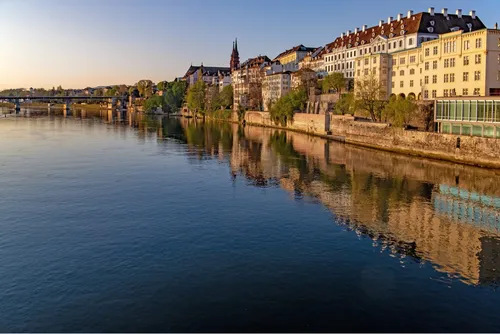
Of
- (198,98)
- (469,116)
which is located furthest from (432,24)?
(198,98)

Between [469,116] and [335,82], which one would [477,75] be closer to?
[469,116]

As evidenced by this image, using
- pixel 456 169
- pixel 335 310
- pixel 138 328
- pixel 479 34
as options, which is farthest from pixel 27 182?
pixel 479 34

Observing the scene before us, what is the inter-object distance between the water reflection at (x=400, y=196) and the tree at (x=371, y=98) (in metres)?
6.55

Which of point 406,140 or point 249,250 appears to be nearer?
point 249,250

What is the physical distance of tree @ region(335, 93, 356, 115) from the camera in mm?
63819

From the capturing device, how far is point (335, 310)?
14188 millimetres

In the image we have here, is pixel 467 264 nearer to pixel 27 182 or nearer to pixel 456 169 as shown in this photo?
pixel 456 169

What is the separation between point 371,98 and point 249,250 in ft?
143

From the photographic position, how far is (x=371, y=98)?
193 ft

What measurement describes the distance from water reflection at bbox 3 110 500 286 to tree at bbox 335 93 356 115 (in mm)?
9750

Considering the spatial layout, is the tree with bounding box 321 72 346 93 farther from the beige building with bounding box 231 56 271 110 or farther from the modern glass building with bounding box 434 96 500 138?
the beige building with bounding box 231 56 271 110

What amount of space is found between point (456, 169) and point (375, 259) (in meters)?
24.2

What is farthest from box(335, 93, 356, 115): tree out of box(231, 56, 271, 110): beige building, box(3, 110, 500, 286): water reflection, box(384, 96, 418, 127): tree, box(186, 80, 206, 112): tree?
box(186, 80, 206, 112): tree

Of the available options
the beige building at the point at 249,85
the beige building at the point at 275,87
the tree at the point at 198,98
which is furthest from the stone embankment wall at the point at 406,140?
the tree at the point at 198,98
